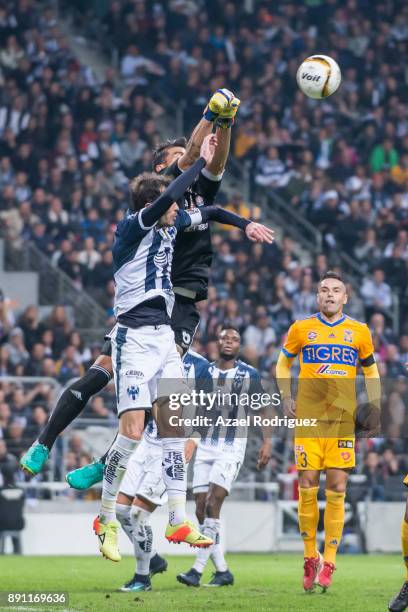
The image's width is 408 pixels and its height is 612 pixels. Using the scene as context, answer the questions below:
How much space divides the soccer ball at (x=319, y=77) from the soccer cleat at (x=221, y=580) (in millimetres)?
4572

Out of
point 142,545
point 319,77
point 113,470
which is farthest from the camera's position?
point 319,77

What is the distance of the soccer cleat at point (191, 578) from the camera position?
12.4m

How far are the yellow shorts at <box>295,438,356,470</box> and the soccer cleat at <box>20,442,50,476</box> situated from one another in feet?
7.96

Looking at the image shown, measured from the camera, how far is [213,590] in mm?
11758

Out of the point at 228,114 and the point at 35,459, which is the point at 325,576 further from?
the point at 228,114

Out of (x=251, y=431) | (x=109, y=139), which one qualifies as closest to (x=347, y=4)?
(x=109, y=139)

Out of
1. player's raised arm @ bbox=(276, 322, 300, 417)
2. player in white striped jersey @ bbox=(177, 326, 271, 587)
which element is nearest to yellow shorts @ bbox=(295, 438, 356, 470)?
player's raised arm @ bbox=(276, 322, 300, 417)

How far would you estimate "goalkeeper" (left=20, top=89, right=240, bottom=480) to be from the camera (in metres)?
10.3

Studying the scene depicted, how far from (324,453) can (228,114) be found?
3.26 metres

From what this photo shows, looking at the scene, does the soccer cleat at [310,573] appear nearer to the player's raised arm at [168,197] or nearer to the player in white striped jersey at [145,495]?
the player in white striped jersey at [145,495]

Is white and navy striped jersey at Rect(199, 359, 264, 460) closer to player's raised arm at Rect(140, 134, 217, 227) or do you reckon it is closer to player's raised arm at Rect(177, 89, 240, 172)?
player's raised arm at Rect(177, 89, 240, 172)

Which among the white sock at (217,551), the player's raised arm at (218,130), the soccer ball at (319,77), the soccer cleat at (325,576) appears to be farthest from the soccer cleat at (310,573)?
the soccer ball at (319,77)

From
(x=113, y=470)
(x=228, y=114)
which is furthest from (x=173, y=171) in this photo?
(x=113, y=470)

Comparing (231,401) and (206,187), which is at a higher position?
(206,187)
